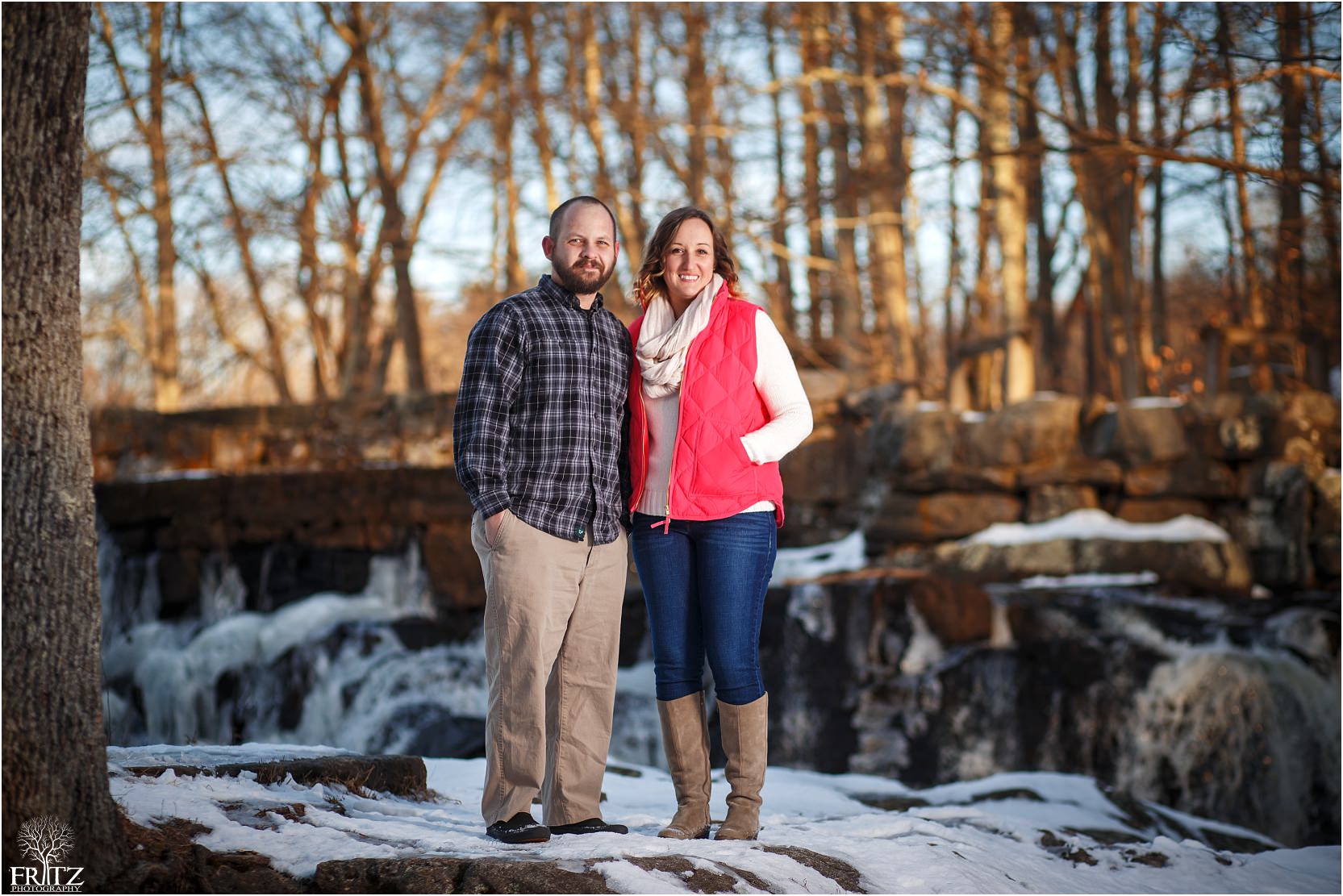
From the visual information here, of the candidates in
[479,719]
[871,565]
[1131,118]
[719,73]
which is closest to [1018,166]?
[1131,118]

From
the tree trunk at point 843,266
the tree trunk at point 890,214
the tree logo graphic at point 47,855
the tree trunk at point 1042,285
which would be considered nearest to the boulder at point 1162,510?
the tree trunk at point 890,214

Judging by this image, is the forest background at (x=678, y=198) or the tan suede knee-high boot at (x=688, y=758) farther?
the forest background at (x=678, y=198)

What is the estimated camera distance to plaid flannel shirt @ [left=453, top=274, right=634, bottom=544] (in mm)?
3525

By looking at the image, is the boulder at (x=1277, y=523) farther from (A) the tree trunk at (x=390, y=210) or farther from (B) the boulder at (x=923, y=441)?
(A) the tree trunk at (x=390, y=210)

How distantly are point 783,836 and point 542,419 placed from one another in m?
1.53

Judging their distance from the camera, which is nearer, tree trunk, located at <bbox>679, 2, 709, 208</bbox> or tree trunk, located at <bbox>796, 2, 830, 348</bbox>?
tree trunk, located at <bbox>796, 2, 830, 348</bbox>

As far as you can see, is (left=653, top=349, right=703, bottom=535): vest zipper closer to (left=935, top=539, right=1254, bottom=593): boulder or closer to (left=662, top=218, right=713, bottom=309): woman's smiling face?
(left=662, top=218, right=713, bottom=309): woman's smiling face

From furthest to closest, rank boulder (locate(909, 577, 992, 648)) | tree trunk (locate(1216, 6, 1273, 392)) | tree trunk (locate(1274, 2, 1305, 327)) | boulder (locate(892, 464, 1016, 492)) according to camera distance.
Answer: boulder (locate(892, 464, 1016, 492)), boulder (locate(909, 577, 992, 648)), tree trunk (locate(1216, 6, 1273, 392)), tree trunk (locate(1274, 2, 1305, 327))

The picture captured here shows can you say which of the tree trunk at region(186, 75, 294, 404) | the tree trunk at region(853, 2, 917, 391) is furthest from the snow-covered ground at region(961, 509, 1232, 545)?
the tree trunk at region(186, 75, 294, 404)

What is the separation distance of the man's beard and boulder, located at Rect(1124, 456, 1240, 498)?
830cm

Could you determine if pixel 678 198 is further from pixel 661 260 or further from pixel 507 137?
pixel 661 260

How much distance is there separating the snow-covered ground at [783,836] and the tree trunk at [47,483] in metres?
0.43

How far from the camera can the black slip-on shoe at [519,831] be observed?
136 inches

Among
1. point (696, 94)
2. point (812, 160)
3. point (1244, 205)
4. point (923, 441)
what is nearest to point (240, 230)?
point (696, 94)
